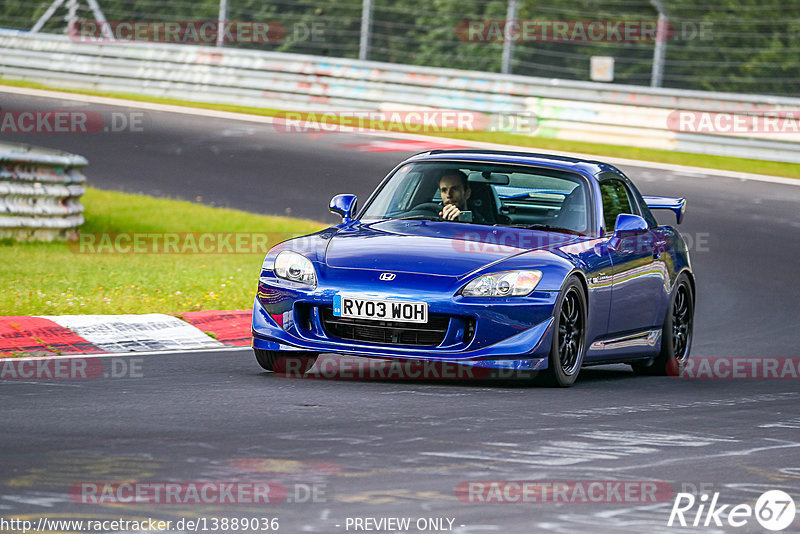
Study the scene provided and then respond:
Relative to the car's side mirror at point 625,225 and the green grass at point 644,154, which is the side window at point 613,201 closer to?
the car's side mirror at point 625,225

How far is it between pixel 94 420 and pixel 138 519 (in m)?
1.99

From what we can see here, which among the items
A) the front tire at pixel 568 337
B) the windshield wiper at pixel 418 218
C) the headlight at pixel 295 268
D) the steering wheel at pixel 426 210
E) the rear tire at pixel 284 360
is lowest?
the rear tire at pixel 284 360

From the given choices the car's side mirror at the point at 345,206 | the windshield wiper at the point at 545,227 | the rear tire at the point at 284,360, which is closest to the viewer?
the rear tire at the point at 284,360

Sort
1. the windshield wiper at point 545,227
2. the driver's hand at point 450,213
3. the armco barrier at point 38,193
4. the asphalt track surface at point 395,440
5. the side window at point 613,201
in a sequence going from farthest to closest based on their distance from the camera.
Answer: the armco barrier at point 38,193, the side window at point 613,201, the driver's hand at point 450,213, the windshield wiper at point 545,227, the asphalt track surface at point 395,440

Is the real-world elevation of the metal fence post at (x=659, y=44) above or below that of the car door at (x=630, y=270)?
above

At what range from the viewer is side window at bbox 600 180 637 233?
9984 millimetres

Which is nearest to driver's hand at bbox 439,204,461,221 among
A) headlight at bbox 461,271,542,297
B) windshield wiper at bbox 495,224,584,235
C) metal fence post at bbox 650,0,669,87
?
windshield wiper at bbox 495,224,584,235

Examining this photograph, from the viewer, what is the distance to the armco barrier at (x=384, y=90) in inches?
917

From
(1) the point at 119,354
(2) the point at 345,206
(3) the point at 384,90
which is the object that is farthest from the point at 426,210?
(3) the point at 384,90

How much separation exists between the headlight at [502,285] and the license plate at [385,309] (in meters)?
0.28

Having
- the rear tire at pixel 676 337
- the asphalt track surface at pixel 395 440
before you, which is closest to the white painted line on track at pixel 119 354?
the asphalt track surface at pixel 395 440

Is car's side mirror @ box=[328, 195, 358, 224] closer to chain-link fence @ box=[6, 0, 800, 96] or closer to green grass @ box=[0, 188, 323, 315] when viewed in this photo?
green grass @ box=[0, 188, 323, 315]

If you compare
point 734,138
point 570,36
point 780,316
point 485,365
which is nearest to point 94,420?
point 485,365

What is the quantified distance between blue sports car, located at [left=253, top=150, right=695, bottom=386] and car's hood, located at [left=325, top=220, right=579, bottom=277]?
0.01m
